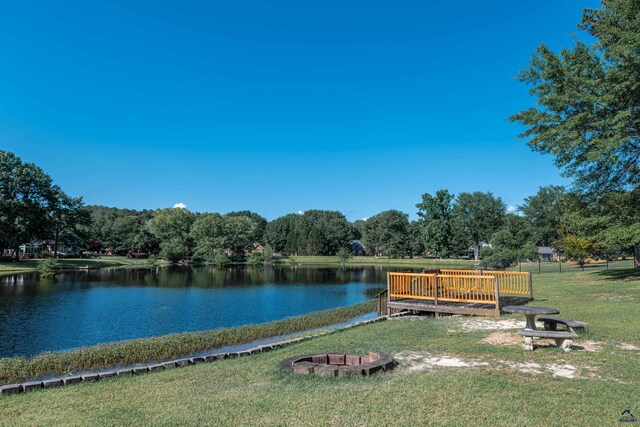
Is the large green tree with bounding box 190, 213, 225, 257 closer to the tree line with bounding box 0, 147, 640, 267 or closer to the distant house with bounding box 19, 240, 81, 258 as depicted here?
the tree line with bounding box 0, 147, 640, 267

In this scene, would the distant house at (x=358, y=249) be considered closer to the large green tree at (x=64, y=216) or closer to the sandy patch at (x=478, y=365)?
the large green tree at (x=64, y=216)

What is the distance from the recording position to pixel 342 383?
22.9 feet

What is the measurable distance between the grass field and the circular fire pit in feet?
0.82

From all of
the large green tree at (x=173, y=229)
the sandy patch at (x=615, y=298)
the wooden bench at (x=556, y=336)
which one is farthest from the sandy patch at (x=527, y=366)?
the large green tree at (x=173, y=229)

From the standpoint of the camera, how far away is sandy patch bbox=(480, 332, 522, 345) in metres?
9.77

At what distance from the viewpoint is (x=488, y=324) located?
41.2ft

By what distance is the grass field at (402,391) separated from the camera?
5383mm

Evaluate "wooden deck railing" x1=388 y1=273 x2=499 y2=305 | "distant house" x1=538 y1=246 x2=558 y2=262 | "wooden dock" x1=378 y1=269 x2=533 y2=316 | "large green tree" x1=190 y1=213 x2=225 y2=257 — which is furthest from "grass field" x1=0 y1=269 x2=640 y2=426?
"large green tree" x1=190 y1=213 x2=225 y2=257

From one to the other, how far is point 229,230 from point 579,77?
75299 mm

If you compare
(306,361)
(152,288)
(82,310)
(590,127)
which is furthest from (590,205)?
(152,288)

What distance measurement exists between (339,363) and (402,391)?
2.61 metres

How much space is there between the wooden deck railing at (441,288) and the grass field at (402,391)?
4748mm

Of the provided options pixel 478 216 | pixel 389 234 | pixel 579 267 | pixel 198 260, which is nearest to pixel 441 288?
pixel 579 267

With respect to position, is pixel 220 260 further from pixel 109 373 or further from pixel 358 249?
pixel 109 373
